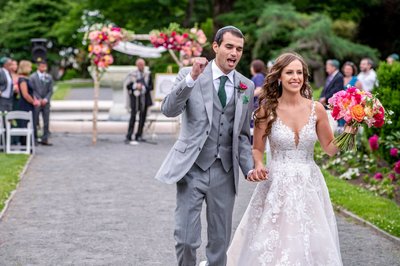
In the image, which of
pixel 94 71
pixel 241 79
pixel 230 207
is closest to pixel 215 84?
pixel 241 79

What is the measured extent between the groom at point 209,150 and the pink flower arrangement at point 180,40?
13.7m

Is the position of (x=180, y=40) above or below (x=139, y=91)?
above

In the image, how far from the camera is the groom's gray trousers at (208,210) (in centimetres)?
616

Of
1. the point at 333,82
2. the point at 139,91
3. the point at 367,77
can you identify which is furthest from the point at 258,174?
the point at 139,91

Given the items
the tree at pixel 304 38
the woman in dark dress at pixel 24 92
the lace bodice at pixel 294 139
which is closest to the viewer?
the lace bodice at pixel 294 139

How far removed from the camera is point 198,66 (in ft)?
18.9

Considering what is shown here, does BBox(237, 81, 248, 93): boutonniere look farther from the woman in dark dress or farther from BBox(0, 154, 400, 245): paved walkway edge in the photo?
the woman in dark dress

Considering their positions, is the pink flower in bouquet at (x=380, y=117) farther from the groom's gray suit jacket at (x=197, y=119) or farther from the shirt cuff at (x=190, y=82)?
the shirt cuff at (x=190, y=82)

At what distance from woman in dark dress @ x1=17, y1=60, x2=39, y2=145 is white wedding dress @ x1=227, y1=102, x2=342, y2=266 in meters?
12.0

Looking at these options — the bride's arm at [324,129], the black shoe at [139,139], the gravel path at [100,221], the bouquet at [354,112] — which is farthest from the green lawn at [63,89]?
the bouquet at [354,112]

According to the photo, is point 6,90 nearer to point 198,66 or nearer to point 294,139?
point 294,139

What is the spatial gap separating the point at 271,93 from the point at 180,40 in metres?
13.7

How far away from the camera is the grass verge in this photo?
9.68 meters

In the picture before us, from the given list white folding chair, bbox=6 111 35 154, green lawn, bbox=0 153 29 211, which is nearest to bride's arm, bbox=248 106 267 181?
green lawn, bbox=0 153 29 211
